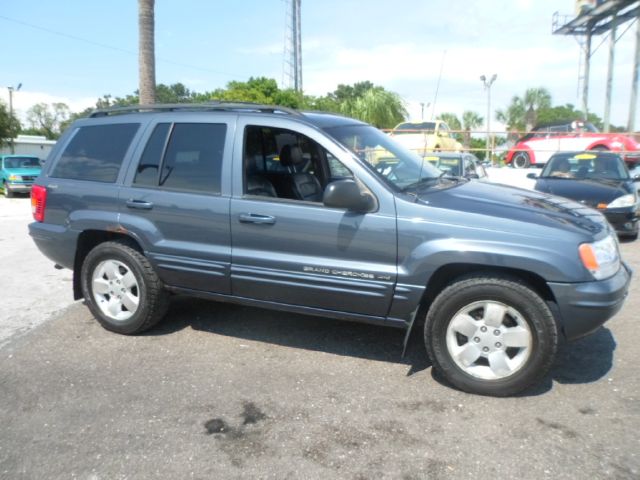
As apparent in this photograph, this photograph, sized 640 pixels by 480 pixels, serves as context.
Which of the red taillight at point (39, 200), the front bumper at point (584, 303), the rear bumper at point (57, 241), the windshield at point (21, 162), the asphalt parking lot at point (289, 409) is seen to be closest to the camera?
the asphalt parking lot at point (289, 409)

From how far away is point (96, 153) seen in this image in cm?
460

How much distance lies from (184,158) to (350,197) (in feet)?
4.94

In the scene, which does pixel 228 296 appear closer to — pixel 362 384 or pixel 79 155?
pixel 362 384

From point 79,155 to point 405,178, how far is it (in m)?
2.83

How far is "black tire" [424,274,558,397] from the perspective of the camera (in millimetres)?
3281

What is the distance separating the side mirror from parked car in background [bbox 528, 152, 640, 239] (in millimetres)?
6035

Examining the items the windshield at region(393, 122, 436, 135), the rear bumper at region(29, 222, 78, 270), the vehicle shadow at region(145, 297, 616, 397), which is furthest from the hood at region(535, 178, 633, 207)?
the windshield at region(393, 122, 436, 135)

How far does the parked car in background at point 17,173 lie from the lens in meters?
19.1

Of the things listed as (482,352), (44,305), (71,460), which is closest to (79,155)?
(44,305)

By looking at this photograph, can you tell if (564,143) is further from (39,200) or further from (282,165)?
(39,200)

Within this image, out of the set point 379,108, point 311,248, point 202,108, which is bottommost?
point 311,248

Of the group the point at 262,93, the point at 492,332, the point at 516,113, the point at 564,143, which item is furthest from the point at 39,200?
the point at 516,113

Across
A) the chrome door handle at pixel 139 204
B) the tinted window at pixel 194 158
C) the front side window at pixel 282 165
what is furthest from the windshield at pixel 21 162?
the front side window at pixel 282 165

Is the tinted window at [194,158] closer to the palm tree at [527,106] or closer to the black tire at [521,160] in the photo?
the black tire at [521,160]
